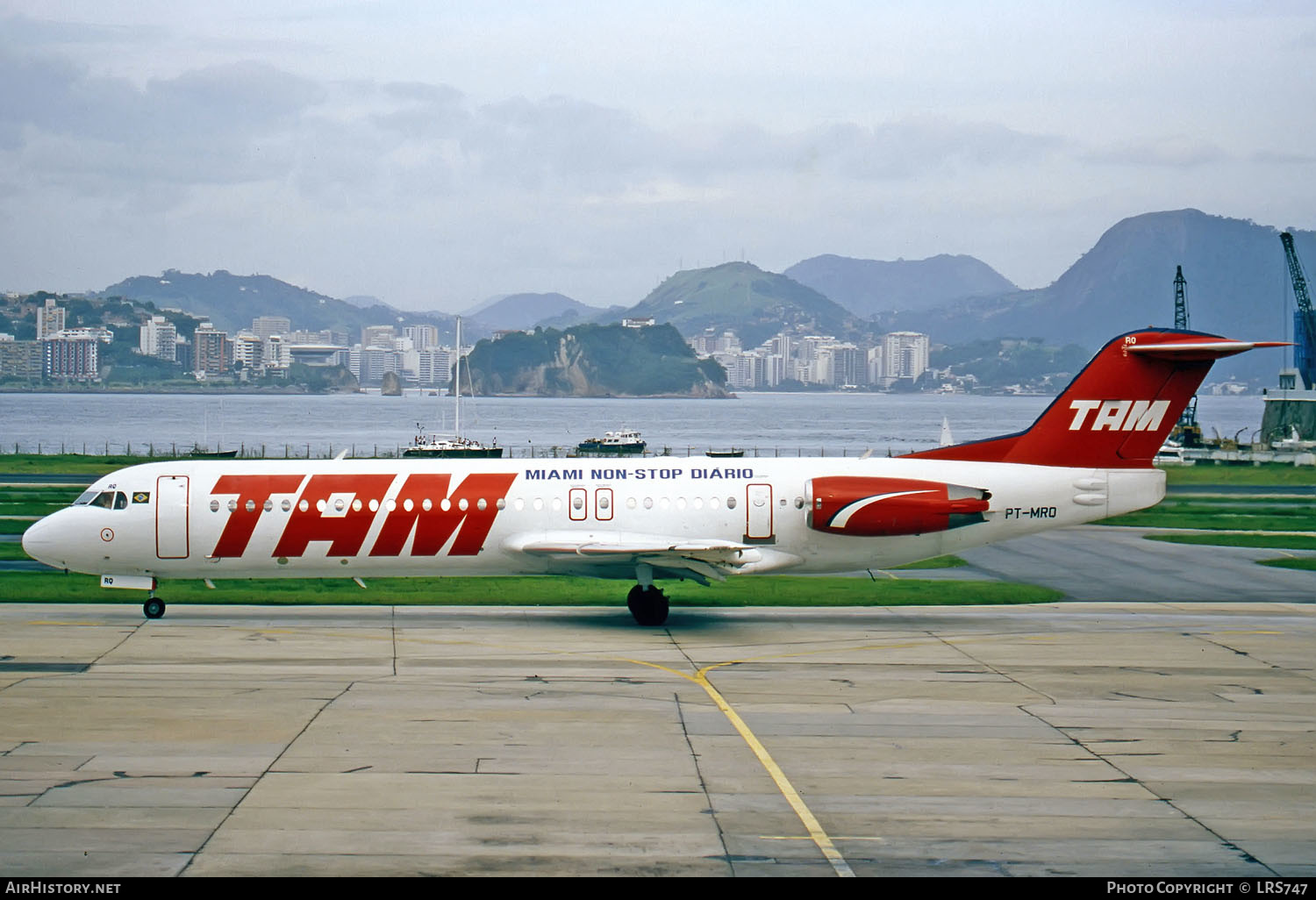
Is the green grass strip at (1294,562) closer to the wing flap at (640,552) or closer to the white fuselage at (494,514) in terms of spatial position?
the white fuselage at (494,514)

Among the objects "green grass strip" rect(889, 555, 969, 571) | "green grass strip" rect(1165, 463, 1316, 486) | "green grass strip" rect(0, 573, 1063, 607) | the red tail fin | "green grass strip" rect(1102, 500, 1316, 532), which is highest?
the red tail fin

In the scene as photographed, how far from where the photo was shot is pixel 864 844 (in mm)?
13984

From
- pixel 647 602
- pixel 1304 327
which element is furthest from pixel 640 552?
pixel 1304 327

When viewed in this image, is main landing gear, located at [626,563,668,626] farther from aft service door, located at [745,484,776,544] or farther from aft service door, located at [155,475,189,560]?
aft service door, located at [155,475,189,560]

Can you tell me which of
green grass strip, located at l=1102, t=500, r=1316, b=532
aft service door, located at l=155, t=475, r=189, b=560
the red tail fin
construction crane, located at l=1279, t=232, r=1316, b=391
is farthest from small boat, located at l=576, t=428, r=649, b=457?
aft service door, located at l=155, t=475, r=189, b=560

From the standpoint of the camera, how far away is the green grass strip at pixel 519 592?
3300 cm

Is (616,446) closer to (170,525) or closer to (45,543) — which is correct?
(170,525)

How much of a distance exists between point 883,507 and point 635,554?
6016 millimetres

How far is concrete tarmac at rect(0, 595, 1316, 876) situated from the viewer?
13.7 meters

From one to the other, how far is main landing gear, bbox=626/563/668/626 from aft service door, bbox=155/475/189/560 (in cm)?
1049

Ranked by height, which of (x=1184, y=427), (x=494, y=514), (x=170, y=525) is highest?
(x=1184, y=427)

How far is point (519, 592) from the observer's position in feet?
115

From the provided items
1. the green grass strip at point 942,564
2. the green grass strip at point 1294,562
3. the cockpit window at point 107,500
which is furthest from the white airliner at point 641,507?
the green grass strip at point 1294,562

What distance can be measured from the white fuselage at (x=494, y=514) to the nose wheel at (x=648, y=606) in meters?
0.75
